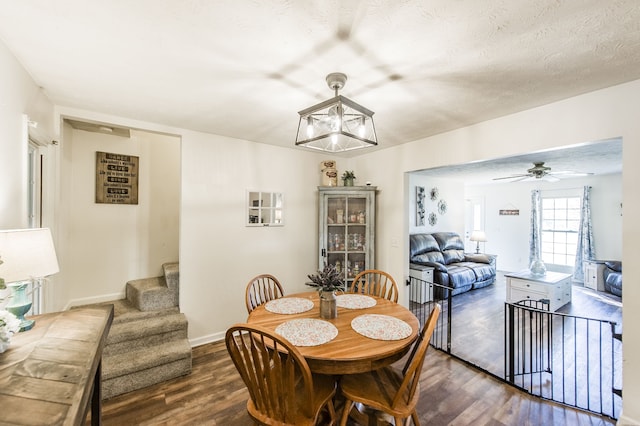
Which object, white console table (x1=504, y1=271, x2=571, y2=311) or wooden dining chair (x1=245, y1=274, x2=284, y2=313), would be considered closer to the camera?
wooden dining chair (x1=245, y1=274, x2=284, y2=313)

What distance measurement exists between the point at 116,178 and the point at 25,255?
8.47 feet

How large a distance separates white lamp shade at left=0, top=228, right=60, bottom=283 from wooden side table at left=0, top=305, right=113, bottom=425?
284mm

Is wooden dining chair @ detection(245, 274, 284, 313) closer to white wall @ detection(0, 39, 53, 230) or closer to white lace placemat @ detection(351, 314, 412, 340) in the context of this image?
white lace placemat @ detection(351, 314, 412, 340)

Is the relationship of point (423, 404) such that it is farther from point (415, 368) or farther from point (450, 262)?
point (450, 262)

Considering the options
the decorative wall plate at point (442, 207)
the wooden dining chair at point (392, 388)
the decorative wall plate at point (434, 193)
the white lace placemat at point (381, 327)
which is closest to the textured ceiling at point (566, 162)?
the decorative wall plate at point (434, 193)

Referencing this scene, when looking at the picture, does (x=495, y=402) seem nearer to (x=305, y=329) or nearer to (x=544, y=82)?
(x=305, y=329)

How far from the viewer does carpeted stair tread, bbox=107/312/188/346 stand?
2.46 m

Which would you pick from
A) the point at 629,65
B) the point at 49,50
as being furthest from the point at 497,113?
the point at 49,50

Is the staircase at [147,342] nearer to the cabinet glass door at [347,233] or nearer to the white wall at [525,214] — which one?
the cabinet glass door at [347,233]

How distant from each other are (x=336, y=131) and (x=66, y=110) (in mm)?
2563

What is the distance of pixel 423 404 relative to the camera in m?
2.15

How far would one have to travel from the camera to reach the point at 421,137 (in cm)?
321

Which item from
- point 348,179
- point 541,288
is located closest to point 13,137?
point 348,179

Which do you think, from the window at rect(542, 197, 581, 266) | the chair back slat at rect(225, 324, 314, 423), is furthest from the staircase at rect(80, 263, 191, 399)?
the window at rect(542, 197, 581, 266)
